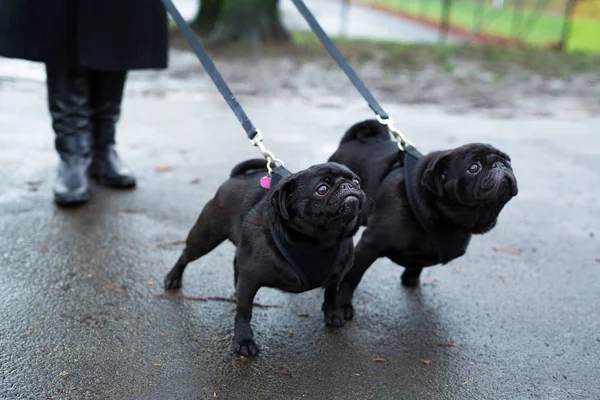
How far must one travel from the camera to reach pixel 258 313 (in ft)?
12.0

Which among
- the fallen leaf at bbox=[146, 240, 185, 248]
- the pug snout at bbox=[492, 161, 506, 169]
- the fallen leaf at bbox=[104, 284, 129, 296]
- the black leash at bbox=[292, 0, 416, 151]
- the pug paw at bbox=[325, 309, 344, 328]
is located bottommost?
the fallen leaf at bbox=[146, 240, 185, 248]

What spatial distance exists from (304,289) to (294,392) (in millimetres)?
470

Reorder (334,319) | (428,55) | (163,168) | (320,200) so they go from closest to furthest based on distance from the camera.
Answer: (320,200), (334,319), (163,168), (428,55)

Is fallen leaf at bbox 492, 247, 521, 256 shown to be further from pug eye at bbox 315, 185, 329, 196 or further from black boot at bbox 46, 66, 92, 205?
black boot at bbox 46, 66, 92, 205

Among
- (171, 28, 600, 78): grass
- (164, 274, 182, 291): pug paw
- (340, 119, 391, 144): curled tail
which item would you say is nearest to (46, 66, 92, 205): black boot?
(164, 274, 182, 291): pug paw

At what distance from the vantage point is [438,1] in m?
25.1

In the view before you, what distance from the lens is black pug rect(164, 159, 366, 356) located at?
292cm

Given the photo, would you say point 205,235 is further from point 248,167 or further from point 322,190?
point 322,190

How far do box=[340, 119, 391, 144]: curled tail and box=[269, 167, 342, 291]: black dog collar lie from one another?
3.12ft

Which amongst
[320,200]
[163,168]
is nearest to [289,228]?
[320,200]

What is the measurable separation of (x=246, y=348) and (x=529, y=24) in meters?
15.8

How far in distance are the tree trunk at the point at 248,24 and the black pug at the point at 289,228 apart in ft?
33.4

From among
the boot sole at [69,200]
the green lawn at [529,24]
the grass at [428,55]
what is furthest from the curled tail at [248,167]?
the green lawn at [529,24]

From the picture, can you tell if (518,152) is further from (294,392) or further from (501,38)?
(501,38)
